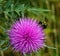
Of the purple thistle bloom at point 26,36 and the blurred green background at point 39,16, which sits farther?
the blurred green background at point 39,16

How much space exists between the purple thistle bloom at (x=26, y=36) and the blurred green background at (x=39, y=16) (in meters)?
0.09

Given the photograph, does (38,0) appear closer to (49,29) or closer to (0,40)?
(49,29)

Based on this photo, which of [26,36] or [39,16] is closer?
[26,36]

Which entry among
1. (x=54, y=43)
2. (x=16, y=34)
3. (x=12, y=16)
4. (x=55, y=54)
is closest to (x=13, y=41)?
(x=16, y=34)

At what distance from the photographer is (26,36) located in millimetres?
1434

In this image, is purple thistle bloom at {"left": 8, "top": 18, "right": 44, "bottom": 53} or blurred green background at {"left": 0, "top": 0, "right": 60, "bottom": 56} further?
blurred green background at {"left": 0, "top": 0, "right": 60, "bottom": 56}

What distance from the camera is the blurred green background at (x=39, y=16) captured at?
1633mm

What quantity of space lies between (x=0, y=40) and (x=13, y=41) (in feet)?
0.56

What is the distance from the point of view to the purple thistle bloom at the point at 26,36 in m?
1.42

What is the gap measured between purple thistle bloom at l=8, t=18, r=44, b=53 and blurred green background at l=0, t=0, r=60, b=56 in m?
0.09

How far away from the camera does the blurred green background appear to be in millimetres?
1633

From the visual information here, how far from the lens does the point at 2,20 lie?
1742 millimetres

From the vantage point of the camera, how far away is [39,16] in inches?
89.9

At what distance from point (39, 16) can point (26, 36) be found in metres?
0.87
